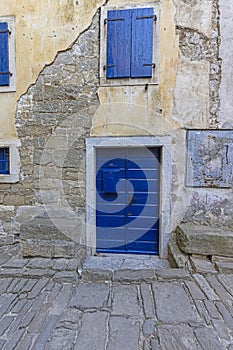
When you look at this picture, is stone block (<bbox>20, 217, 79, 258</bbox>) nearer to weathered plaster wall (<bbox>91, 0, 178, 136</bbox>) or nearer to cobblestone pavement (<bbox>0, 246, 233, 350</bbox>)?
cobblestone pavement (<bbox>0, 246, 233, 350</bbox>)

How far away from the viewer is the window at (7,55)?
342 cm

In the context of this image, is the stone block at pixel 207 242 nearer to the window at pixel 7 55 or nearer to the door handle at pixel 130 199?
the door handle at pixel 130 199

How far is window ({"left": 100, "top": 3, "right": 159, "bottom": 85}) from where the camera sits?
10.4 ft

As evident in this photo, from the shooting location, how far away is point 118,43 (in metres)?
3.23

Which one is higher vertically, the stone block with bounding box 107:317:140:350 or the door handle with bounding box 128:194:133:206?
the door handle with bounding box 128:194:133:206

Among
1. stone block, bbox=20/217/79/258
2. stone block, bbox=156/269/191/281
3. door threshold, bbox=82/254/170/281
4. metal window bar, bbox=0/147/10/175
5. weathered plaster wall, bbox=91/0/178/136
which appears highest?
weathered plaster wall, bbox=91/0/178/136

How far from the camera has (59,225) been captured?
3.10 m

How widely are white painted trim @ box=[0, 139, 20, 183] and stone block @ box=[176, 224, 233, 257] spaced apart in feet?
9.19

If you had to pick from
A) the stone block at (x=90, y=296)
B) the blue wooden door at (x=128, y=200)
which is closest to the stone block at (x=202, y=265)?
the blue wooden door at (x=128, y=200)

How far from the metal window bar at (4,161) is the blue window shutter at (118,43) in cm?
208

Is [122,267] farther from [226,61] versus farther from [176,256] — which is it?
[226,61]

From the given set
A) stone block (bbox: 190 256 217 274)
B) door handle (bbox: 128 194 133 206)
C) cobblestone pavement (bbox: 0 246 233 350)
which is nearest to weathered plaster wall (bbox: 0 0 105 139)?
door handle (bbox: 128 194 133 206)

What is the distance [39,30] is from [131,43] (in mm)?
1465

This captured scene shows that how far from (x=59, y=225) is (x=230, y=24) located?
3754 millimetres
